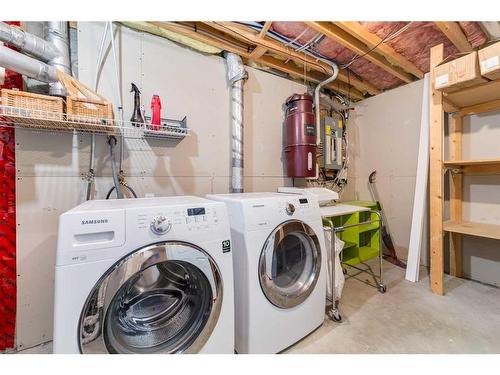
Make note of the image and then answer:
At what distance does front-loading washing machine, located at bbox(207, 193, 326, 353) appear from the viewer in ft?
3.94

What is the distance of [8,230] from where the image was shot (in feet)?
4.35

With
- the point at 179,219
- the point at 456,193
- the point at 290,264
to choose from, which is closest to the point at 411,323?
the point at 290,264

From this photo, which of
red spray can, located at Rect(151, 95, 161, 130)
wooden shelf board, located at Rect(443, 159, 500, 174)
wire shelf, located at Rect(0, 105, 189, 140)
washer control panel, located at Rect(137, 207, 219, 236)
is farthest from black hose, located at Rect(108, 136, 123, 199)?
wooden shelf board, located at Rect(443, 159, 500, 174)

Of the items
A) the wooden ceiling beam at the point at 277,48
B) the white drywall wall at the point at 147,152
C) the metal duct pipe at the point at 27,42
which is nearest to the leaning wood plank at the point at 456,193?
Answer: the wooden ceiling beam at the point at 277,48

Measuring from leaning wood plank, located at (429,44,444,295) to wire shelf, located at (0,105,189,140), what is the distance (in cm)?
214

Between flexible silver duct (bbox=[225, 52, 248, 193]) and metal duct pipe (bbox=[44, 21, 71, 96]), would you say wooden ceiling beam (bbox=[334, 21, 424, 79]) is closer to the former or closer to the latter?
flexible silver duct (bbox=[225, 52, 248, 193])

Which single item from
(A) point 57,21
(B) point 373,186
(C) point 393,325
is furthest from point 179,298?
(B) point 373,186

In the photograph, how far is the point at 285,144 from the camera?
7.72 feet

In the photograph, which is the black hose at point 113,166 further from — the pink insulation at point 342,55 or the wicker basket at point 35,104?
the pink insulation at point 342,55

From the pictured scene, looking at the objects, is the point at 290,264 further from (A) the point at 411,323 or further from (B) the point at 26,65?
(B) the point at 26,65

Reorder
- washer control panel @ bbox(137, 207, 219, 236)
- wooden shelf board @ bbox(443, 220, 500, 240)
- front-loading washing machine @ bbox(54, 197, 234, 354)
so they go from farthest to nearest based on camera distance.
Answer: wooden shelf board @ bbox(443, 220, 500, 240) → washer control panel @ bbox(137, 207, 219, 236) → front-loading washing machine @ bbox(54, 197, 234, 354)

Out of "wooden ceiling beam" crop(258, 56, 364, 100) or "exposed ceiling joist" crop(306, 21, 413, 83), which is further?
"wooden ceiling beam" crop(258, 56, 364, 100)

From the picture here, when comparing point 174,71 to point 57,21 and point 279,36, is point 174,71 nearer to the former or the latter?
point 57,21

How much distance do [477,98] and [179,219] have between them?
272 cm
